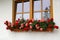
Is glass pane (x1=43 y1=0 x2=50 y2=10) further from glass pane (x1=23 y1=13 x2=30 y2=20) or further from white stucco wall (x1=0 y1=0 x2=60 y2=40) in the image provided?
glass pane (x1=23 y1=13 x2=30 y2=20)

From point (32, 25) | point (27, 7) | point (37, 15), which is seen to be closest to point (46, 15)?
point (37, 15)

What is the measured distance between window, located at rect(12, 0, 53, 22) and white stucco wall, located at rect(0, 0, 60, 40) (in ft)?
0.43

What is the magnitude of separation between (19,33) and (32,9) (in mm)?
677

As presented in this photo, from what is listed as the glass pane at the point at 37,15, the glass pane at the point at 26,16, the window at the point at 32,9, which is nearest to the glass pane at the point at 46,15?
the window at the point at 32,9

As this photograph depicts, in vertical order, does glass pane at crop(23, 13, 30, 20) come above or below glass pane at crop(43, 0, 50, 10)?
below

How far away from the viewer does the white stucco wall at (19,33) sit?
13.6ft

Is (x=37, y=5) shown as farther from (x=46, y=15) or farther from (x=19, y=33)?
(x=19, y=33)

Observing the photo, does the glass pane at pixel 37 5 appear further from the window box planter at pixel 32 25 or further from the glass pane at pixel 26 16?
the window box planter at pixel 32 25

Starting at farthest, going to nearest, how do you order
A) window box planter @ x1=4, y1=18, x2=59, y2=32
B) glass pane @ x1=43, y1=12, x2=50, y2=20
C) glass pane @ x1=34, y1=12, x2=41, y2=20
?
glass pane @ x1=34, y1=12, x2=41, y2=20 < glass pane @ x1=43, y1=12, x2=50, y2=20 < window box planter @ x1=4, y1=18, x2=59, y2=32

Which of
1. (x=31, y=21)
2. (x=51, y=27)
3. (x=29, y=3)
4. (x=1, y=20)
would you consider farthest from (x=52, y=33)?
(x=1, y=20)

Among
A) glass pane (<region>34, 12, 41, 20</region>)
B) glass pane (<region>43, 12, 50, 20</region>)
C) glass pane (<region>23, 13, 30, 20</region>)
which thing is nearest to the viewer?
glass pane (<region>43, 12, 50, 20</region>)

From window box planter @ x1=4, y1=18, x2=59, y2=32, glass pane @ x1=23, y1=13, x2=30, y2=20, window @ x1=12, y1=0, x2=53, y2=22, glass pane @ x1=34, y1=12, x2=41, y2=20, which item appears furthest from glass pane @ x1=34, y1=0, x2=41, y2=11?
window box planter @ x1=4, y1=18, x2=59, y2=32

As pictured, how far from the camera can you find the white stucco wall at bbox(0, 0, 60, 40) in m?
4.15

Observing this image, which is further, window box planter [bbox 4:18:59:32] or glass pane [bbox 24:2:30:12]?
glass pane [bbox 24:2:30:12]
